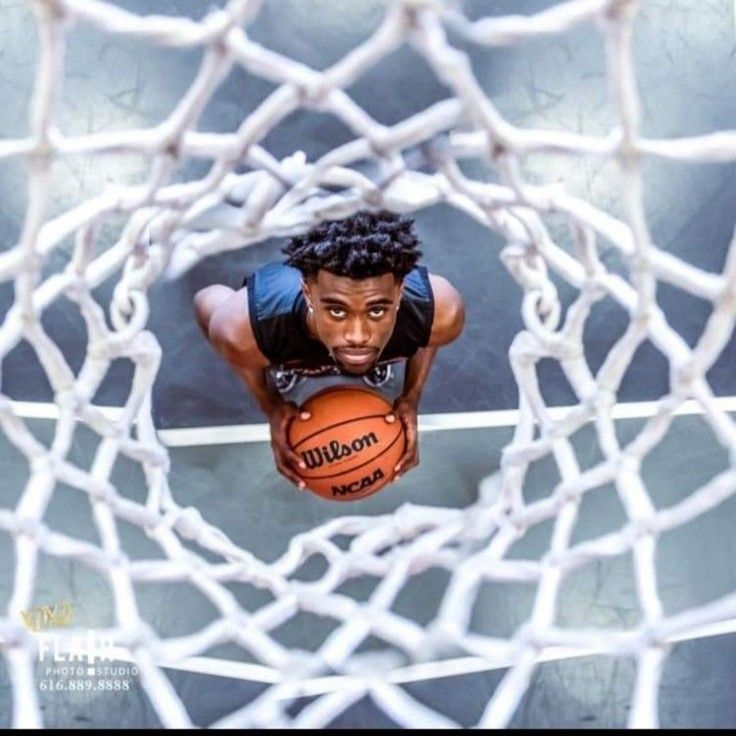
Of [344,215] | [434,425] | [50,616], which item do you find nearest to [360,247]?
[344,215]

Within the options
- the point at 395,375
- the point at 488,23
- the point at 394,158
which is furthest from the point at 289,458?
the point at 488,23

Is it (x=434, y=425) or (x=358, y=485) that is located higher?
(x=434, y=425)

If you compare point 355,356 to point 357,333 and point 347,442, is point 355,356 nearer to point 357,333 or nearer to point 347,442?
point 357,333

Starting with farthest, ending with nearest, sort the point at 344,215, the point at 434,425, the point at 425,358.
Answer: the point at 434,425 < the point at 425,358 < the point at 344,215

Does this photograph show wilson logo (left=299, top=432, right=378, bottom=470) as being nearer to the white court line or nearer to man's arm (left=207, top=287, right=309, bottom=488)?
man's arm (left=207, top=287, right=309, bottom=488)

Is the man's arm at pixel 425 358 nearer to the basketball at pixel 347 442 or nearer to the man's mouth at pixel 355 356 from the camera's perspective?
the basketball at pixel 347 442

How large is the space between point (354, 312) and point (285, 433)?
268 mm

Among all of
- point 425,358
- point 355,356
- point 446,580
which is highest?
point 425,358

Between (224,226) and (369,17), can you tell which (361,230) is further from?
(369,17)

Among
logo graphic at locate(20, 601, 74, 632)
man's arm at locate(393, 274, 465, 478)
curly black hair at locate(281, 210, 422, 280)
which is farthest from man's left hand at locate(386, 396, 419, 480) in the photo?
logo graphic at locate(20, 601, 74, 632)

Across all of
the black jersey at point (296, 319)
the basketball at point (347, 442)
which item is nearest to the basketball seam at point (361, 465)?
the basketball at point (347, 442)

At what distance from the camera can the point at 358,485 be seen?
1.38m

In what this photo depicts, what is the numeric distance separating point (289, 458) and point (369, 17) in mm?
642

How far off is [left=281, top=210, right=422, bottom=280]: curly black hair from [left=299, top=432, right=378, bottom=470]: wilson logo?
0.76 ft
